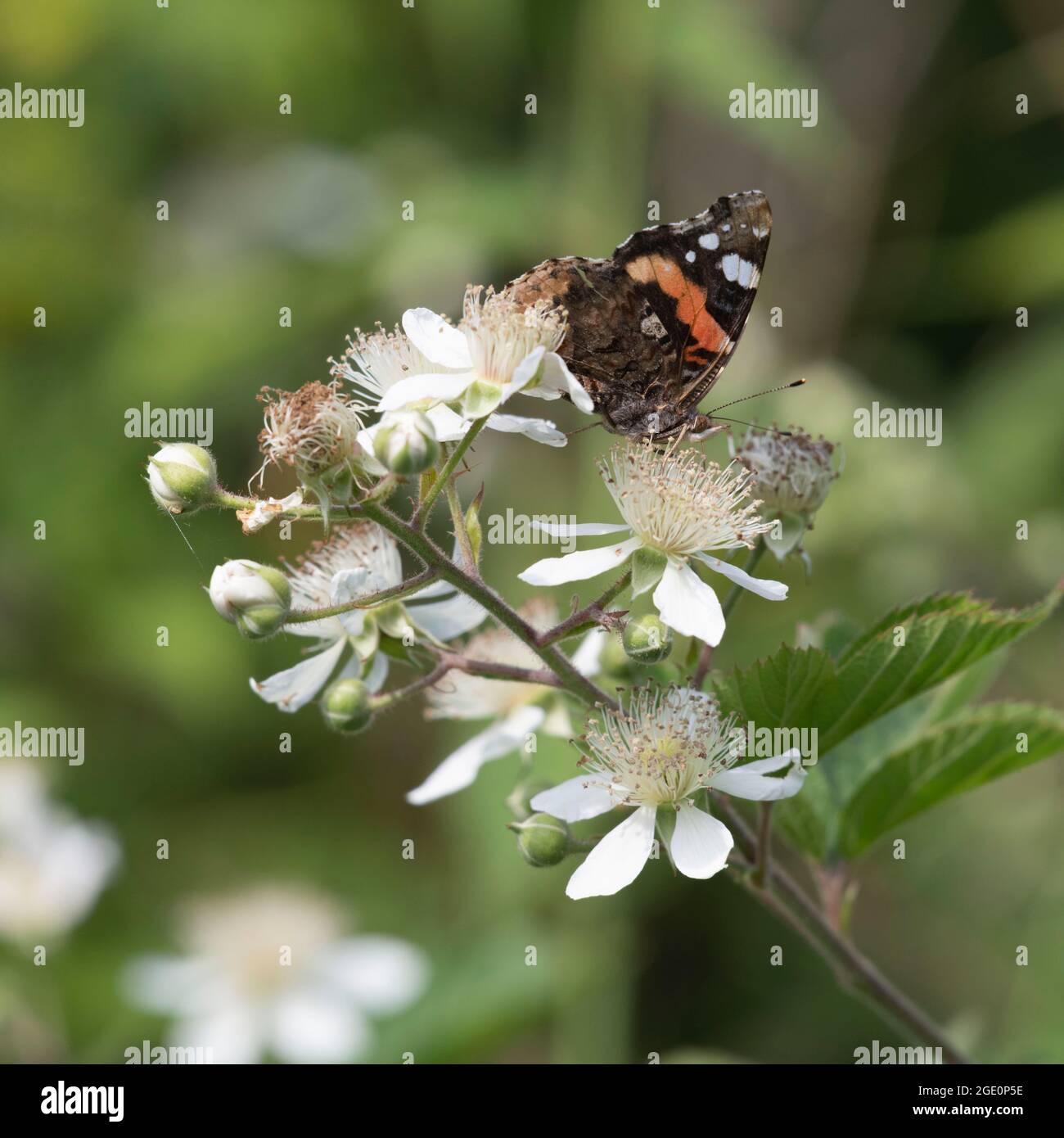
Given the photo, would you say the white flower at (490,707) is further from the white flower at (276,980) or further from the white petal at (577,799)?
the white flower at (276,980)

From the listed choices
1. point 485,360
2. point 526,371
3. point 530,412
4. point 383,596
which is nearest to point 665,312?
point 485,360

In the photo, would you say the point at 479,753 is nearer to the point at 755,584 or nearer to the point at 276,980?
the point at 755,584

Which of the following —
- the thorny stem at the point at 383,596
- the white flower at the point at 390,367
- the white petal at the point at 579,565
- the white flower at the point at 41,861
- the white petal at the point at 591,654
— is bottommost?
the white flower at the point at 41,861

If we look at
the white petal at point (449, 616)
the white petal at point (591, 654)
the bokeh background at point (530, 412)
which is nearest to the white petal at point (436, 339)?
the white petal at point (449, 616)

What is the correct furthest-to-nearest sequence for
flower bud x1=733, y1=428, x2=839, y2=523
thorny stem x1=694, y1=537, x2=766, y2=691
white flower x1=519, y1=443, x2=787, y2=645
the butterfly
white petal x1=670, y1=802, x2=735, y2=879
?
the butterfly
flower bud x1=733, y1=428, x2=839, y2=523
thorny stem x1=694, y1=537, x2=766, y2=691
white flower x1=519, y1=443, x2=787, y2=645
white petal x1=670, y1=802, x2=735, y2=879

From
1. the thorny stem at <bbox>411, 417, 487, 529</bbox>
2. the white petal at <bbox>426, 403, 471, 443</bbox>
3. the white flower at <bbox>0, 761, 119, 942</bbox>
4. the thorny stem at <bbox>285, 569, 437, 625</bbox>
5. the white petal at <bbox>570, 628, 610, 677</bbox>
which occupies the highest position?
the white petal at <bbox>426, 403, 471, 443</bbox>

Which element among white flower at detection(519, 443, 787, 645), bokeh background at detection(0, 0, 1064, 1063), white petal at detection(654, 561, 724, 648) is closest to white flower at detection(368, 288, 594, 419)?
white flower at detection(519, 443, 787, 645)

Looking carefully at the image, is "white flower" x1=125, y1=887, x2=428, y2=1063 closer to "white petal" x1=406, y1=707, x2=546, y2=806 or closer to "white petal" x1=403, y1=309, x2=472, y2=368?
"white petal" x1=406, y1=707, x2=546, y2=806
